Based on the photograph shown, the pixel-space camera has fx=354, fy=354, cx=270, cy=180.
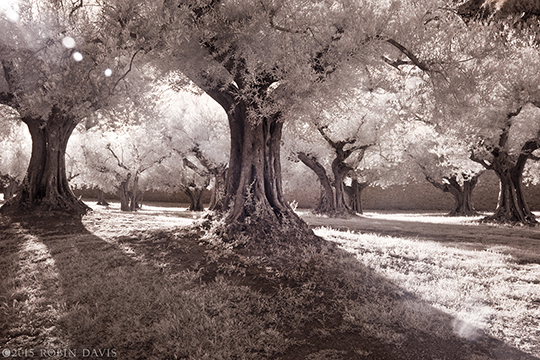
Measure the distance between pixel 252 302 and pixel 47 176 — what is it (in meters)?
10.8

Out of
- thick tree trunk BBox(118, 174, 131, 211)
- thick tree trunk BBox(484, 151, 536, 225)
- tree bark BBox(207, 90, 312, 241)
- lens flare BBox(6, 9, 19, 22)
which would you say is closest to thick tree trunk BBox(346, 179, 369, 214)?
thick tree trunk BBox(484, 151, 536, 225)

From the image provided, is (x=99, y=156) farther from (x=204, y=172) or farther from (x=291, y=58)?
(x=291, y=58)

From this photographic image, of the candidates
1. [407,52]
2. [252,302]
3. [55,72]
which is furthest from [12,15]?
[407,52]

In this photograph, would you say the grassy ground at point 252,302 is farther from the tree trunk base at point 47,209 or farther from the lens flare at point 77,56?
the lens flare at point 77,56

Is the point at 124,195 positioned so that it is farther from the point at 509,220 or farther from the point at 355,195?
the point at 509,220

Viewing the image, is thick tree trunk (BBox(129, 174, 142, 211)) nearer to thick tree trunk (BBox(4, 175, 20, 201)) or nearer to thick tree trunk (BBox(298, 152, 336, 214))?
thick tree trunk (BBox(4, 175, 20, 201))

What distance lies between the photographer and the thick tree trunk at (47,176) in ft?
40.7

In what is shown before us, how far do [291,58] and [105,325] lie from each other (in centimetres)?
555

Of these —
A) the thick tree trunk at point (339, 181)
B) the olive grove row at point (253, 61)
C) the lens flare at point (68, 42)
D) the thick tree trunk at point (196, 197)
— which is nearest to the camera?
the olive grove row at point (253, 61)

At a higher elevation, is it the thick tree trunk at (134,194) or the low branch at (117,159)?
the low branch at (117,159)

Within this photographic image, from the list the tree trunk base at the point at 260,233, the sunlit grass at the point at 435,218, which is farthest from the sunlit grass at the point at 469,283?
the sunlit grass at the point at 435,218

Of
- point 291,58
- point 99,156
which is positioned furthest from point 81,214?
point 99,156

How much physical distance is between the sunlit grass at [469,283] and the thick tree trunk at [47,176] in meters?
9.72

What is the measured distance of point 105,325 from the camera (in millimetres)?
4832
